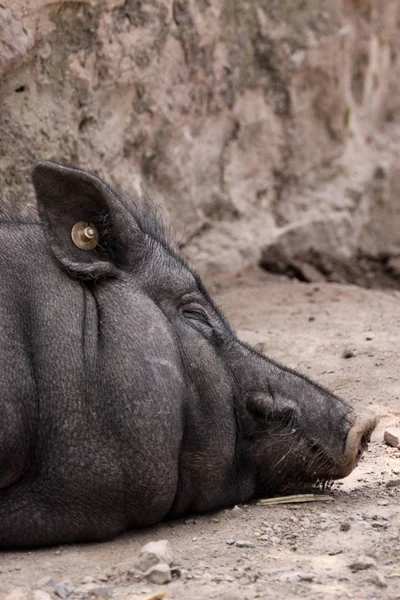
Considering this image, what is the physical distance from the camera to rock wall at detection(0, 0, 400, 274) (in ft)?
18.1

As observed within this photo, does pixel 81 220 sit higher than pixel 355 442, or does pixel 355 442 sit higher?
pixel 81 220

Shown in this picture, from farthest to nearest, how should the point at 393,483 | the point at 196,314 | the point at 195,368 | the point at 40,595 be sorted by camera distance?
1. the point at 393,483
2. the point at 196,314
3. the point at 195,368
4. the point at 40,595

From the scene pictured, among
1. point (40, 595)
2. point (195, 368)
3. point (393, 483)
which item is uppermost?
point (195, 368)

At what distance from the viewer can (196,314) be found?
362 cm

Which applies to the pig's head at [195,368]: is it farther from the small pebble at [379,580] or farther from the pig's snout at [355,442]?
the small pebble at [379,580]

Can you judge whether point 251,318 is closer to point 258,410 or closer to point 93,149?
point 93,149

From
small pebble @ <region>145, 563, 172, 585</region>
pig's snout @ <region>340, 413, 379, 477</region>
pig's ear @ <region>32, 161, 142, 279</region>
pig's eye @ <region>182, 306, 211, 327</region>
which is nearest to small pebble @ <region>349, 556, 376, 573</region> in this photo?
small pebble @ <region>145, 563, 172, 585</region>

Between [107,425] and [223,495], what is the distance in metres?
0.51

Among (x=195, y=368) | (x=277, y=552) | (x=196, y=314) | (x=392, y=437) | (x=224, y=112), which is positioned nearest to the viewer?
(x=277, y=552)

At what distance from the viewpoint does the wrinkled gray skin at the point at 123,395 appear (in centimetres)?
324

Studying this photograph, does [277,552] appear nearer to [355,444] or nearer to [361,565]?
[361,565]

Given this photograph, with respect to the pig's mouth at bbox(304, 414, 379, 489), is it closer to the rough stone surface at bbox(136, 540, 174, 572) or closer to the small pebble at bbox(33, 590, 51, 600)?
the rough stone surface at bbox(136, 540, 174, 572)

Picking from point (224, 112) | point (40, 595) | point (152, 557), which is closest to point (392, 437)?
point (152, 557)

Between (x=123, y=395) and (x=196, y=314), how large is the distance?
0.48 m
